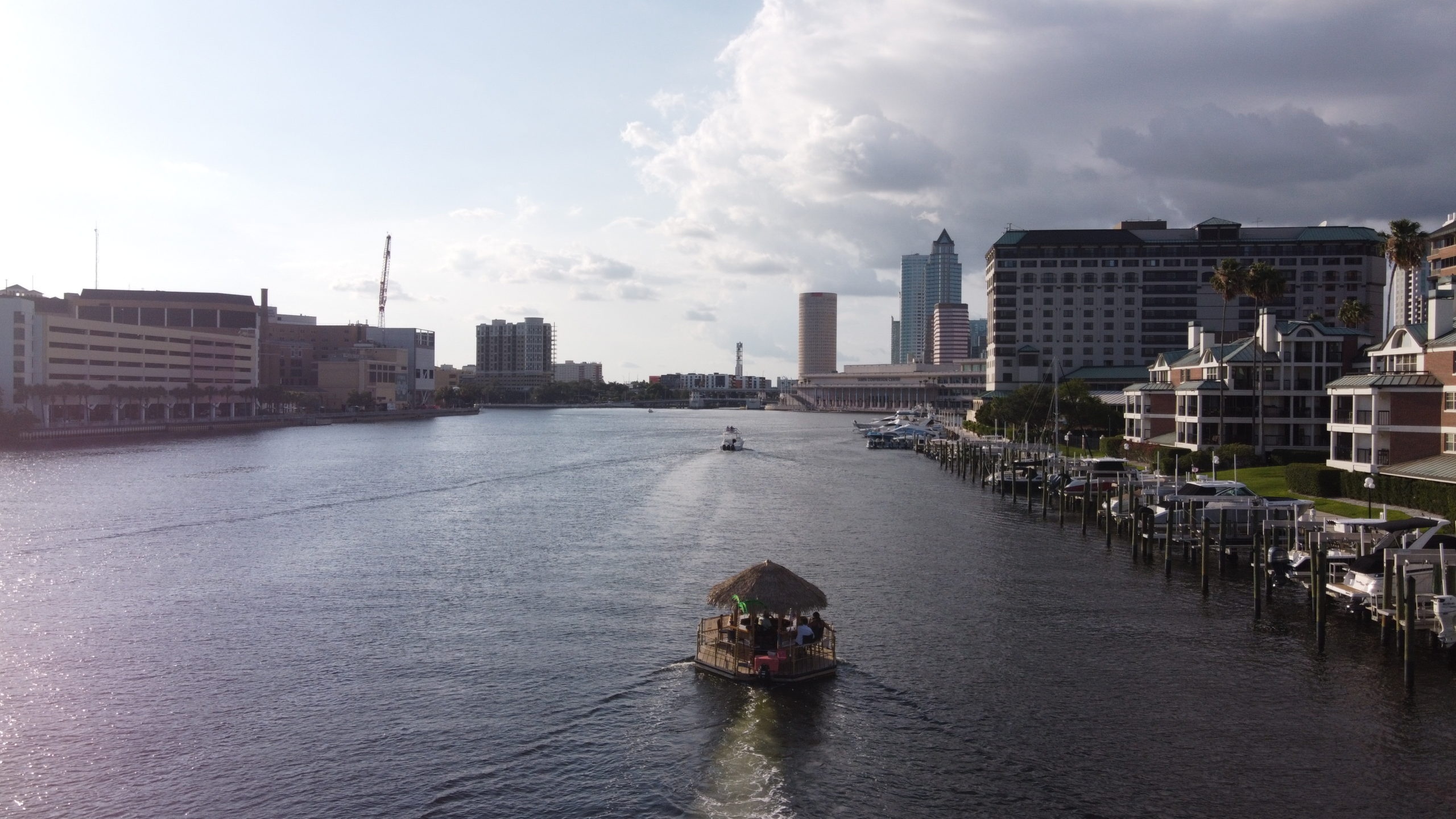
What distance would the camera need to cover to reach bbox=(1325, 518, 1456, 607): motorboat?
138 feet

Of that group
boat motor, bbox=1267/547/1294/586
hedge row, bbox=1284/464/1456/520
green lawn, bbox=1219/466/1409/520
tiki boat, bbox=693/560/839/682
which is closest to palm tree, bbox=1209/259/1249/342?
green lawn, bbox=1219/466/1409/520

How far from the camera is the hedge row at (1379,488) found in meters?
53.8

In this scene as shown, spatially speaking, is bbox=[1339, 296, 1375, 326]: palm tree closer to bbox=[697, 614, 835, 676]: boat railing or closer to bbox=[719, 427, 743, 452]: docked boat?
bbox=[697, 614, 835, 676]: boat railing

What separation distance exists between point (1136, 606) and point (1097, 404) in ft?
279

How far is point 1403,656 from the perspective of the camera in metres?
38.5

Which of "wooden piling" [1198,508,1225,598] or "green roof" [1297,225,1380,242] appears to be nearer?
"wooden piling" [1198,508,1225,598]

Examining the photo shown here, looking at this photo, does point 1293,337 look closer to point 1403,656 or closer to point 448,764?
point 1403,656

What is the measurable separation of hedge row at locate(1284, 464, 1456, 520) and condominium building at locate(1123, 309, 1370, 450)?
68.0 feet

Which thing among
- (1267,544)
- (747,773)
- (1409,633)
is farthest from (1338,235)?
(747,773)

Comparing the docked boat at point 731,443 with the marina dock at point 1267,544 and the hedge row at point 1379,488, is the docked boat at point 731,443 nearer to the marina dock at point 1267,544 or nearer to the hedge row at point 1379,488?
the marina dock at point 1267,544

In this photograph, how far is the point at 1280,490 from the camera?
236ft

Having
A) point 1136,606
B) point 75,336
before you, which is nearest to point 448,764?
point 1136,606

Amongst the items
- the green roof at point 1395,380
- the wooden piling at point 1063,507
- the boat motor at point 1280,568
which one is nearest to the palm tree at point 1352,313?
the green roof at point 1395,380

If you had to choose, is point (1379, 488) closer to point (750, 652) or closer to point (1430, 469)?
point (1430, 469)
